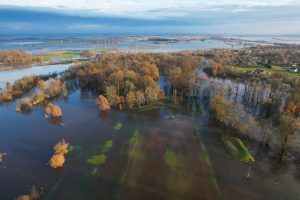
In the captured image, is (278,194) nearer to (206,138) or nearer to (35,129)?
(206,138)

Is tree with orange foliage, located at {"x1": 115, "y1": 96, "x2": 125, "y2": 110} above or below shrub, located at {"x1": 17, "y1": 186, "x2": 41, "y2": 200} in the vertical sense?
above

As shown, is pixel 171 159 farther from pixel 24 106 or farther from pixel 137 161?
pixel 24 106

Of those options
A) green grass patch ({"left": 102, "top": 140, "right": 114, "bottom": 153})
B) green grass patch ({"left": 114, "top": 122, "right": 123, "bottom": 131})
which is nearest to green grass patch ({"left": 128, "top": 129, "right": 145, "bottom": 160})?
green grass patch ({"left": 102, "top": 140, "right": 114, "bottom": 153})

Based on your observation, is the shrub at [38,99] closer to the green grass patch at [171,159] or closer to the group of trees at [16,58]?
the green grass patch at [171,159]

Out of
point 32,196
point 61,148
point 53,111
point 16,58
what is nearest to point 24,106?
point 53,111

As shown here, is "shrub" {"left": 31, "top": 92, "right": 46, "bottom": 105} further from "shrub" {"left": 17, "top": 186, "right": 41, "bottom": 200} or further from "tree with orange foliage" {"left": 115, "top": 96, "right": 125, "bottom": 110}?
"shrub" {"left": 17, "top": 186, "right": 41, "bottom": 200}

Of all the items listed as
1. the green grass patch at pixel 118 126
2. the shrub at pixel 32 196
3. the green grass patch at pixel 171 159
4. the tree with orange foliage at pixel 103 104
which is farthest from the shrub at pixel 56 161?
the tree with orange foliage at pixel 103 104

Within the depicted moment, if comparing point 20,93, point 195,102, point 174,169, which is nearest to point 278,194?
point 174,169
